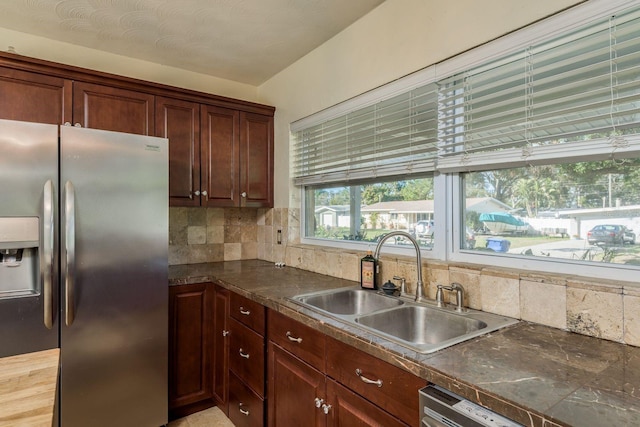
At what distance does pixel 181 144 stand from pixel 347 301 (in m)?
1.63

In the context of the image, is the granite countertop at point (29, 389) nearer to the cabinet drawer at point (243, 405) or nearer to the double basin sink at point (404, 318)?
the double basin sink at point (404, 318)

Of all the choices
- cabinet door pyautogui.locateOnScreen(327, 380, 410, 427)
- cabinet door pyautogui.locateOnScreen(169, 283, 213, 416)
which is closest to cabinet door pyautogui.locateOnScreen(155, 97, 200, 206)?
cabinet door pyautogui.locateOnScreen(169, 283, 213, 416)

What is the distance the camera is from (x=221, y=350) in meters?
2.29

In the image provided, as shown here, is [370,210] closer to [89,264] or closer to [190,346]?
[190,346]

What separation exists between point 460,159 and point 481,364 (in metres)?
0.94

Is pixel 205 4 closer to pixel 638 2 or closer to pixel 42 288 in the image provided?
pixel 42 288

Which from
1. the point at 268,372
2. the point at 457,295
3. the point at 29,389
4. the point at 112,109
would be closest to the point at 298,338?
the point at 268,372

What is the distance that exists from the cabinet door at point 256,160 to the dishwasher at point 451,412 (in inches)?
85.6

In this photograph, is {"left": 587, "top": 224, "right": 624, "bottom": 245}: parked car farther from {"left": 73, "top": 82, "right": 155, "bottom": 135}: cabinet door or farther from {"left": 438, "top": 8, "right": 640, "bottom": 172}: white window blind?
{"left": 73, "top": 82, "right": 155, "bottom": 135}: cabinet door

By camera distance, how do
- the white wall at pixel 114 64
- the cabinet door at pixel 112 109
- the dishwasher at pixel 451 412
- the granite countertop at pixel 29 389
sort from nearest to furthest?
the granite countertop at pixel 29 389
the dishwasher at pixel 451 412
the cabinet door at pixel 112 109
the white wall at pixel 114 64

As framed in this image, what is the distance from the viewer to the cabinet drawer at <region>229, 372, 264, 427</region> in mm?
1844

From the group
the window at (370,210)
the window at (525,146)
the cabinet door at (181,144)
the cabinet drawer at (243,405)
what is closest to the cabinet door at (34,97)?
the cabinet door at (181,144)

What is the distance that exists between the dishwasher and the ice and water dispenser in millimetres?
1824

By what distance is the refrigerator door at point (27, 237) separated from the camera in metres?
1.63
